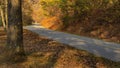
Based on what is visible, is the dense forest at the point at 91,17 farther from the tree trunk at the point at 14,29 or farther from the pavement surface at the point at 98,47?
the tree trunk at the point at 14,29

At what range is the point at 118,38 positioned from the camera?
22.4m

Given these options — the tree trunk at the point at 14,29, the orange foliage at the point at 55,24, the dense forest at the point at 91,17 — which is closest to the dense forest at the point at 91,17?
the dense forest at the point at 91,17

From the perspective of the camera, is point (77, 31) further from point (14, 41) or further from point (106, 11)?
point (14, 41)

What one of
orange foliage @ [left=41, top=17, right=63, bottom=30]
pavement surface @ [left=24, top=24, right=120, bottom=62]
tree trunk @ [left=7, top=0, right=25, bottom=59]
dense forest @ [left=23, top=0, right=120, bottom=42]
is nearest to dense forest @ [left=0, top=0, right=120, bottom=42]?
dense forest @ [left=23, top=0, right=120, bottom=42]

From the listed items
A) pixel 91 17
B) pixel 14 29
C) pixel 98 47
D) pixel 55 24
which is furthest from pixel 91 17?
pixel 14 29

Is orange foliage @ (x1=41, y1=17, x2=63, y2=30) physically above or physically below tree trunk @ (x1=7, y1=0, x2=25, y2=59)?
below

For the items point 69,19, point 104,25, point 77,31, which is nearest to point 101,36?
point 104,25

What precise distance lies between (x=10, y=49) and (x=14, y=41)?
0.35 meters

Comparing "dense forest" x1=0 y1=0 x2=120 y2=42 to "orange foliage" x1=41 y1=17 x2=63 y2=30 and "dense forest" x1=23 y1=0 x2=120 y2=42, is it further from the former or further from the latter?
"orange foliage" x1=41 y1=17 x2=63 y2=30

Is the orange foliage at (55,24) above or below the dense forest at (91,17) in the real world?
below

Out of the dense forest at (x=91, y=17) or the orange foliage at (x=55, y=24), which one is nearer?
the dense forest at (x=91, y=17)

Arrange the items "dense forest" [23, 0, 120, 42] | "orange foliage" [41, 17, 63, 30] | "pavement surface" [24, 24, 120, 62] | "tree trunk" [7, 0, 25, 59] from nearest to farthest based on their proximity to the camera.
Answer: "tree trunk" [7, 0, 25, 59] < "pavement surface" [24, 24, 120, 62] < "dense forest" [23, 0, 120, 42] < "orange foliage" [41, 17, 63, 30]

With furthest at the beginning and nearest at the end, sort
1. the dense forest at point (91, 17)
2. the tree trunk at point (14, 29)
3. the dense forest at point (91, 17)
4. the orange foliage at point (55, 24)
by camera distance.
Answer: the orange foliage at point (55, 24) → the dense forest at point (91, 17) → the dense forest at point (91, 17) → the tree trunk at point (14, 29)

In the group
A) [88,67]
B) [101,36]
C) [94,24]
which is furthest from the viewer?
[94,24]
